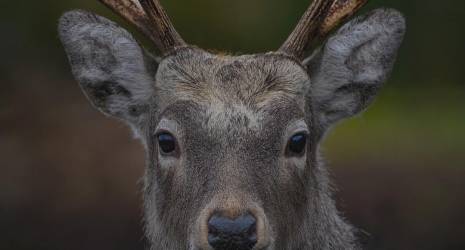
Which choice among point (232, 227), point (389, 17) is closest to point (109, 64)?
point (389, 17)

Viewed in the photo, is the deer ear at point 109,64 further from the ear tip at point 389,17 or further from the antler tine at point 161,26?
the ear tip at point 389,17

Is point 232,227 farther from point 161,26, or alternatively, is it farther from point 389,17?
point 389,17

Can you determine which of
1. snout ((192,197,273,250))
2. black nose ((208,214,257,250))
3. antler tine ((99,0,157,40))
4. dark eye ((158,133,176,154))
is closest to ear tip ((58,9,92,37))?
antler tine ((99,0,157,40))

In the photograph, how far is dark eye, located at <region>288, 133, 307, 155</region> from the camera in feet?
34.8

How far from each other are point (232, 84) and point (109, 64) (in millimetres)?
1308

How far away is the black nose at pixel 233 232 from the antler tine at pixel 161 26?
2.06 meters

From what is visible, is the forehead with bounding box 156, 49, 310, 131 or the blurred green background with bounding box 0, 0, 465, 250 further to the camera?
the blurred green background with bounding box 0, 0, 465, 250

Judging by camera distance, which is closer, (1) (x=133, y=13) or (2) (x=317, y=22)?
(2) (x=317, y=22)

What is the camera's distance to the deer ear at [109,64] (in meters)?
11.4

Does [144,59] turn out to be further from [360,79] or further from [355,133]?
[355,133]

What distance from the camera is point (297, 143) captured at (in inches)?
420

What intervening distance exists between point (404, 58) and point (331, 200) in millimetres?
16725

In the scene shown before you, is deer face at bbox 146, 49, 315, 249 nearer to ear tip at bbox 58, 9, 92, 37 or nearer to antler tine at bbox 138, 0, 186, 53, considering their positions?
antler tine at bbox 138, 0, 186, 53

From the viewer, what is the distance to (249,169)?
10.2 m
